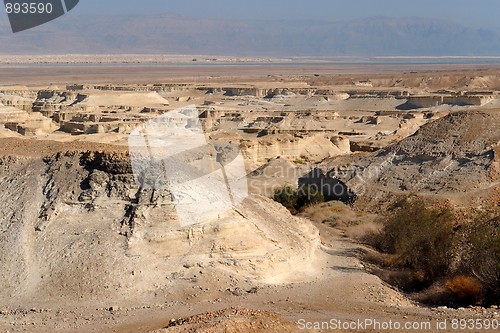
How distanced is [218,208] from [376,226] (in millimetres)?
7271

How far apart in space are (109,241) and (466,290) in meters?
6.97

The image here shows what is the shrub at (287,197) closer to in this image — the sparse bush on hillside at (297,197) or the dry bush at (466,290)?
the sparse bush on hillside at (297,197)

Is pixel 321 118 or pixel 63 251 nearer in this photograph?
pixel 63 251

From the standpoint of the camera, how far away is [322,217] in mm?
21750

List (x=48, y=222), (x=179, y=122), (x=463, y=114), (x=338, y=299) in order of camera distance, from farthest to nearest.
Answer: (x=179, y=122), (x=463, y=114), (x=48, y=222), (x=338, y=299)

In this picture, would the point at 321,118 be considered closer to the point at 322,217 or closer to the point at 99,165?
the point at 322,217

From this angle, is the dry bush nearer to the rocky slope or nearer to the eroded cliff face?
the eroded cliff face

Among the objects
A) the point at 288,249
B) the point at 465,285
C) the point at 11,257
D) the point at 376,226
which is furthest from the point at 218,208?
the point at 376,226

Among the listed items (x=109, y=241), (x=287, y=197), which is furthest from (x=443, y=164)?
(x=109, y=241)

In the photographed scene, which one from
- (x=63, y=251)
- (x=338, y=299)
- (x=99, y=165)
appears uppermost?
(x=99, y=165)

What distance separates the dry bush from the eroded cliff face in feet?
9.95

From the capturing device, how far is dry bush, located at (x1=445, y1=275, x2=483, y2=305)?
13594 mm

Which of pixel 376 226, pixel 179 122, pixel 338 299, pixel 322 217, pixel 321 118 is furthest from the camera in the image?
pixel 321 118

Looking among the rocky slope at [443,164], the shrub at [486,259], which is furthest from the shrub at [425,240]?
the rocky slope at [443,164]
